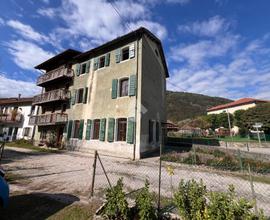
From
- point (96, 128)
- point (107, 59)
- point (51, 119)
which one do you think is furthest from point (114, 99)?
point (51, 119)

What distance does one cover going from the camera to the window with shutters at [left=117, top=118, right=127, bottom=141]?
1429 cm

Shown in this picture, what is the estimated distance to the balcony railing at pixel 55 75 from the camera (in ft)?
68.8

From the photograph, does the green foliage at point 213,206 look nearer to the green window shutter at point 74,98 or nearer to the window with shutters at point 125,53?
the window with shutters at point 125,53

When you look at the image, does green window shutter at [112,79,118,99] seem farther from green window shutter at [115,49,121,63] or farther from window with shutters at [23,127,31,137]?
window with shutters at [23,127,31,137]

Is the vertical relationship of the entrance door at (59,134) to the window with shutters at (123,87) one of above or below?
below

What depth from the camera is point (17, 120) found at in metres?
28.9

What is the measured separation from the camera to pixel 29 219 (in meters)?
4.11

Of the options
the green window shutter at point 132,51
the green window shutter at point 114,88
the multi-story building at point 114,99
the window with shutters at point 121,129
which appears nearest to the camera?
the multi-story building at point 114,99

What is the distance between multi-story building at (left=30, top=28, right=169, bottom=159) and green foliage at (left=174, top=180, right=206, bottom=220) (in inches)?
381

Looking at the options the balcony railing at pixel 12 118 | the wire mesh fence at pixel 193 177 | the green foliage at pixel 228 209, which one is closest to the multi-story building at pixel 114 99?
the wire mesh fence at pixel 193 177

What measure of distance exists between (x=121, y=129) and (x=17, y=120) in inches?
929

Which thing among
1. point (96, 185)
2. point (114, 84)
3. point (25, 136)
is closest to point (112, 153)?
point (114, 84)

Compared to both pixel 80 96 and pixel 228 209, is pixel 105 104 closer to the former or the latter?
pixel 80 96

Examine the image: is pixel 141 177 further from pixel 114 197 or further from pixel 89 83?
pixel 89 83
